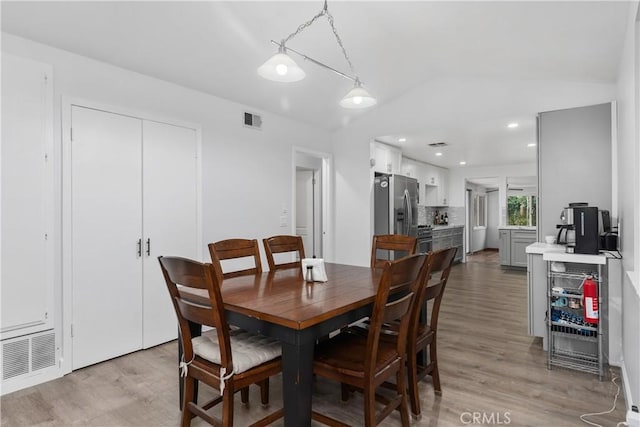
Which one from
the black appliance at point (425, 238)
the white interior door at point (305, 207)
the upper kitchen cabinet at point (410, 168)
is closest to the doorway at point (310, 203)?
the white interior door at point (305, 207)

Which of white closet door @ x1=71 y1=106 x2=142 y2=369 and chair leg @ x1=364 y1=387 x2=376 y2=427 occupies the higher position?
white closet door @ x1=71 y1=106 x2=142 y2=369

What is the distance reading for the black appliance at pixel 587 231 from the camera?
2.80 metres

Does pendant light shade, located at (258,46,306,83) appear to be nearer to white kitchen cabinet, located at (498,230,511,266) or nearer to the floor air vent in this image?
the floor air vent

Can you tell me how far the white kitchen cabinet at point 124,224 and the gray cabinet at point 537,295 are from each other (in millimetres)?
3325

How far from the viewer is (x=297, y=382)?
5.15 ft

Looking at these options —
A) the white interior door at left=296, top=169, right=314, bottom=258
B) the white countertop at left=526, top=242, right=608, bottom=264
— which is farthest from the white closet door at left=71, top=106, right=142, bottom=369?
the white countertop at left=526, top=242, right=608, bottom=264

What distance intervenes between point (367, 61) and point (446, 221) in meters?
6.05

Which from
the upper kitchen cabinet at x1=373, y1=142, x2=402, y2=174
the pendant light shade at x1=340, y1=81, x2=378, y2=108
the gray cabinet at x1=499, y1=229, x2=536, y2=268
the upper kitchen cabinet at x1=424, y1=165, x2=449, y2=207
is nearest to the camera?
the pendant light shade at x1=340, y1=81, x2=378, y2=108

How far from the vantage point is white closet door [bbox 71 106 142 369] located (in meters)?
2.95

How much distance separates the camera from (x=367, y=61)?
12.7ft

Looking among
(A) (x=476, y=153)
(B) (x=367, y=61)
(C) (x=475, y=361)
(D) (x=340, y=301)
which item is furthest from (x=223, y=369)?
(A) (x=476, y=153)

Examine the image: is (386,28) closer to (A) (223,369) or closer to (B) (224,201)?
(B) (224,201)

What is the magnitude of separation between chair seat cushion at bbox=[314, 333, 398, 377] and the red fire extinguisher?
1.79m

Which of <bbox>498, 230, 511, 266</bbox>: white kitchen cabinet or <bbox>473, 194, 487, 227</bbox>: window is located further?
<bbox>473, 194, 487, 227</bbox>: window
